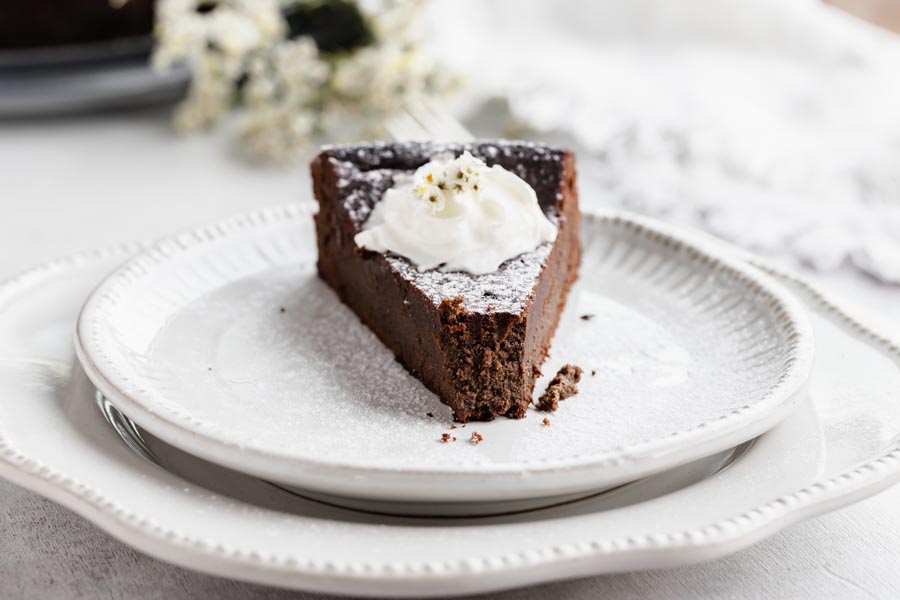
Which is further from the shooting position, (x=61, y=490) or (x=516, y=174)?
(x=516, y=174)

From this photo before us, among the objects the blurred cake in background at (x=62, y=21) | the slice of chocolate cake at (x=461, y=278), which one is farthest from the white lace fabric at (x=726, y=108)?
the blurred cake in background at (x=62, y=21)

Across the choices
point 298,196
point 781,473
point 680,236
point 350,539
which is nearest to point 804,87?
point 680,236

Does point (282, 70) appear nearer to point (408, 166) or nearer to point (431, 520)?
point (408, 166)

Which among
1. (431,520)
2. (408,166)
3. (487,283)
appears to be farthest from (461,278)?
(431,520)

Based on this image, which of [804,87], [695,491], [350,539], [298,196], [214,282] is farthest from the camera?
[804,87]

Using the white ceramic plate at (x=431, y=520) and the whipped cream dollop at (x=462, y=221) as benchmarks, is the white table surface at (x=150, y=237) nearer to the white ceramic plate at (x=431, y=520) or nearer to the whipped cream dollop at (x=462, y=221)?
the white ceramic plate at (x=431, y=520)

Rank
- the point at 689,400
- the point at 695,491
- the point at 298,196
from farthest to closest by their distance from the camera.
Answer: the point at 298,196 → the point at 689,400 → the point at 695,491

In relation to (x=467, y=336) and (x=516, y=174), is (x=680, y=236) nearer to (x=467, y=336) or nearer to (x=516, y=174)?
(x=516, y=174)
